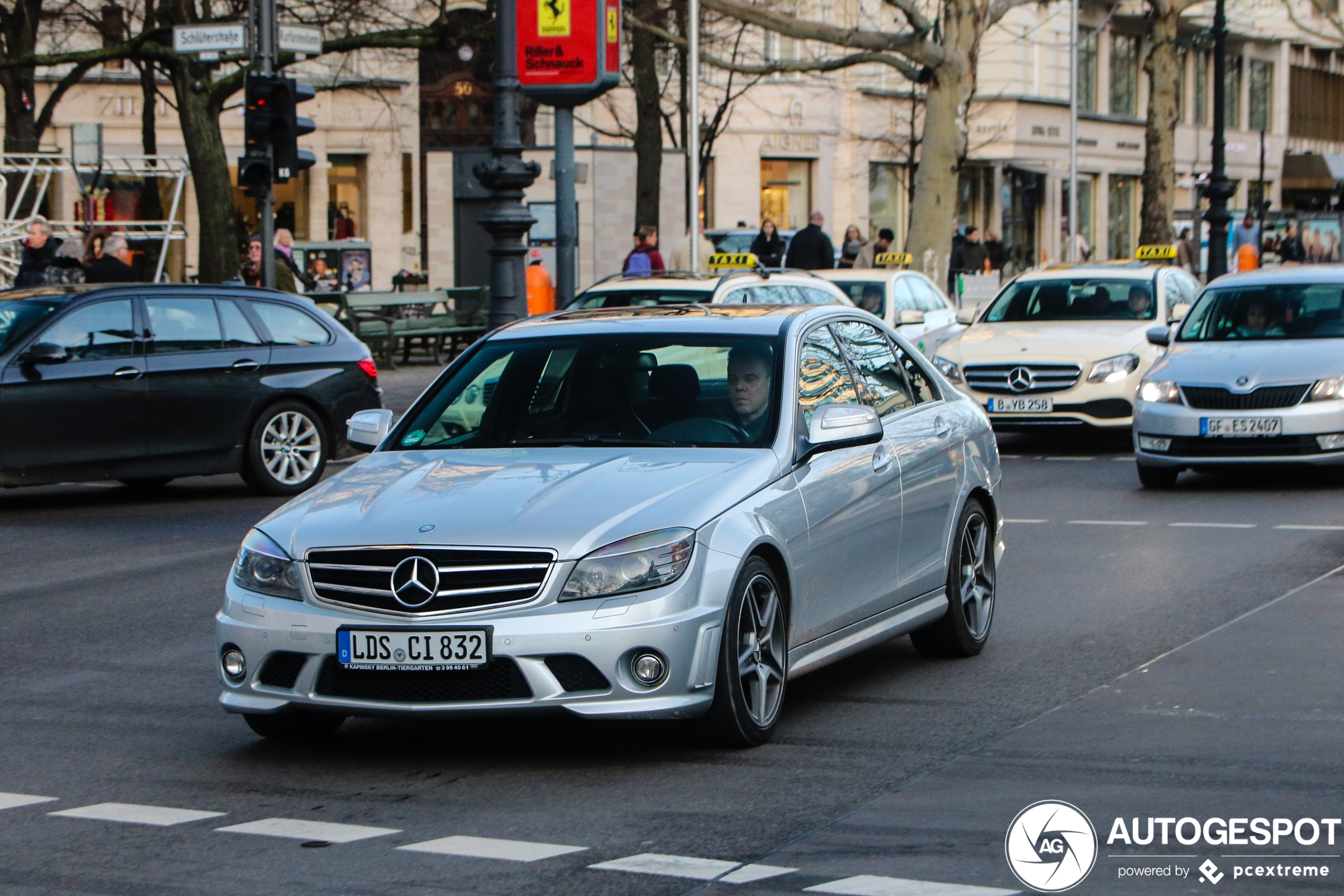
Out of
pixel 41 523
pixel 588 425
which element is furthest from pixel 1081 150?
pixel 588 425

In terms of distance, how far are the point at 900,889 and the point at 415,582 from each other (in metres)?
1.90

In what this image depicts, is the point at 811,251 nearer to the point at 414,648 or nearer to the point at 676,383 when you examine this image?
the point at 676,383

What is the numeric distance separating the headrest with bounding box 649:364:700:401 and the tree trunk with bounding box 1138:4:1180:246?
128ft

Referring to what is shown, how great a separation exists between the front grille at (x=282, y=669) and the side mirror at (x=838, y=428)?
1.84m

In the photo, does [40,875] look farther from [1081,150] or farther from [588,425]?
[1081,150]

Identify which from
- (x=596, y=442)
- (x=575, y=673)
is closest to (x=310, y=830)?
(x=575, y=673)

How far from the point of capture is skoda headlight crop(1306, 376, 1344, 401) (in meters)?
15.0

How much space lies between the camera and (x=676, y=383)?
24.9 feet

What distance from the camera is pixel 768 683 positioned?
7.02 m

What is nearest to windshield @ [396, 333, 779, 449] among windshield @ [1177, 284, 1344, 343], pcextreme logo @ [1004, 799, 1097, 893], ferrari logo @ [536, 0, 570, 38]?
pcextreme logo @ [1004, 799, 1097, 893]

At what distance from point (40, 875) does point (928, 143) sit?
97.0ft

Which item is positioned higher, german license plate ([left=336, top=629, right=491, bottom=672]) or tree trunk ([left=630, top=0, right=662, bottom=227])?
tree trunk ([left=630, top=0, right=662, bottom=227])

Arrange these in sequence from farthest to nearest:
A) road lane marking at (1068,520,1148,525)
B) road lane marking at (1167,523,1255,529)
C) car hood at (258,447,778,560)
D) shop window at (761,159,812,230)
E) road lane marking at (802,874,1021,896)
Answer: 1. shop window at (761,159,812,230)
2. road lane marking at (1068,520,1148,525)
3. road lane marking at (1167,523,1255,529)
4. car hood at (258,447,778,560)
5. road lane marking at (802,874,1021,896)

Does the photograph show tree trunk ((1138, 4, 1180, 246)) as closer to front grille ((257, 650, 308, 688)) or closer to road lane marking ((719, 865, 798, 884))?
front grille ((257, 650, 308, 688))
